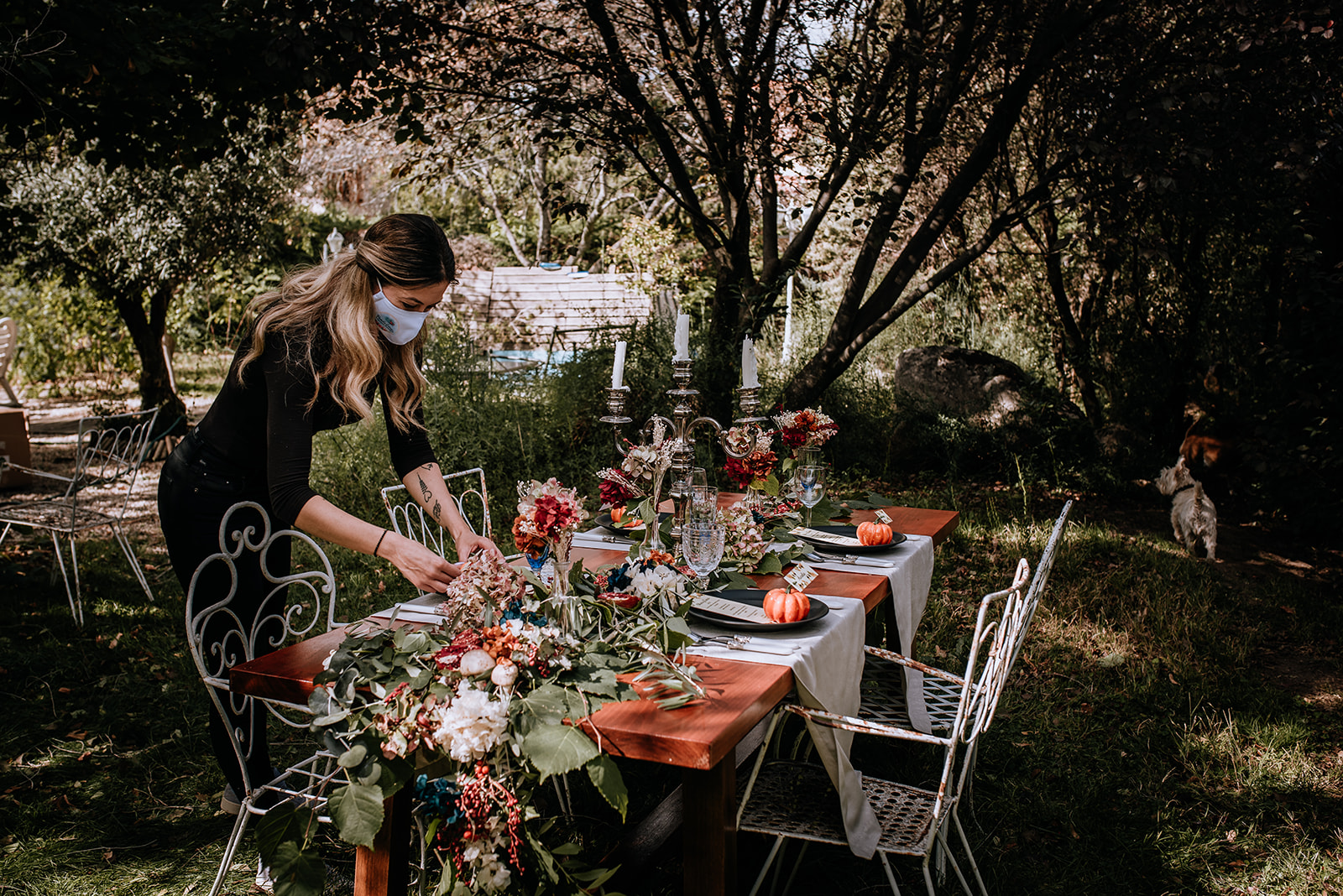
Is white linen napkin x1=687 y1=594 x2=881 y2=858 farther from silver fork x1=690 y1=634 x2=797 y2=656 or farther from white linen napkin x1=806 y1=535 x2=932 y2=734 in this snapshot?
white linen napkin x1=806 y1=535 x2=932 y2=734

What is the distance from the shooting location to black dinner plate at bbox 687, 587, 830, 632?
1.96 meters

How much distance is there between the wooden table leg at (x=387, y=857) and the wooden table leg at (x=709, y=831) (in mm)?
512

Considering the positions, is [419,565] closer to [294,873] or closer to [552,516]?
[552,516]

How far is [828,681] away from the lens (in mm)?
1962

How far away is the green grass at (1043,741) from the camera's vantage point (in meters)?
2.58

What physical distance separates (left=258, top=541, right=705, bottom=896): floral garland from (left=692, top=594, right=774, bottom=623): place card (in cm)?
33

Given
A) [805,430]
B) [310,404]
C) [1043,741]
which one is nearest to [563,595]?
[310,404]

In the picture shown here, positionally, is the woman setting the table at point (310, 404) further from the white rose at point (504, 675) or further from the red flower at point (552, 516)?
the white rose at point (504, 675)

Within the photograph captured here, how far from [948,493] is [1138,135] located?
2.41m

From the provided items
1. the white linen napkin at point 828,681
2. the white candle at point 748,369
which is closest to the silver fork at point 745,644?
the white linen napkin at point 828,681

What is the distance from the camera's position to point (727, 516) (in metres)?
2.48

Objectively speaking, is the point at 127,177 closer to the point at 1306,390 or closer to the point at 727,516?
the point at 727,516

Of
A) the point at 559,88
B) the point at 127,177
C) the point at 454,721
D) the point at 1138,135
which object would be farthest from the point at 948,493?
the point at 127,177

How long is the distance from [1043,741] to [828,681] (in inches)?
69.1
